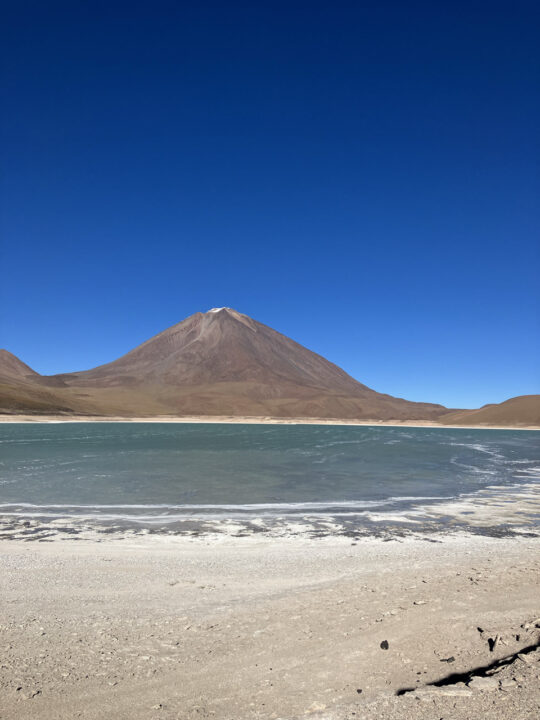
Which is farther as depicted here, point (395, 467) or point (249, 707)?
point (395, 467)

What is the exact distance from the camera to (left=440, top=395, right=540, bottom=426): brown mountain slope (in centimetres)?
13888

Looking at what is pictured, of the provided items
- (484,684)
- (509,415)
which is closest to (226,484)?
(484,684)

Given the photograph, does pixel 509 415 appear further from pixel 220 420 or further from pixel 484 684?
pixel 484 684

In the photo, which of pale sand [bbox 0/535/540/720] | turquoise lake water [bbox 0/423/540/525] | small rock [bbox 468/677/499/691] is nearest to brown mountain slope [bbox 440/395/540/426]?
turquoise lake water [bbox 0/423/540/525]

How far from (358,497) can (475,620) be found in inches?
465

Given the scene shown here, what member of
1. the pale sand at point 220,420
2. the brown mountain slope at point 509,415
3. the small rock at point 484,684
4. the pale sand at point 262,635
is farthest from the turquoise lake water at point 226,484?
the brown mountain slope at point 509,415

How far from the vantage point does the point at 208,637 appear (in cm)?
504

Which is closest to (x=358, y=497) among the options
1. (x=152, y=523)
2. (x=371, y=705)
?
(x=152, y=523)

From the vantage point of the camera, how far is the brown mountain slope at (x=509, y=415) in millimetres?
138875

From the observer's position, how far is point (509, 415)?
145 metres

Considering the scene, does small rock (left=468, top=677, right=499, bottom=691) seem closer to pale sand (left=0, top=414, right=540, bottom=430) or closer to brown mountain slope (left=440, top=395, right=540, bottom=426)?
pale sand (left=0, top=414, right=540, bottom=430)

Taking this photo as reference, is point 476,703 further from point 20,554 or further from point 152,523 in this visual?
point 152,523

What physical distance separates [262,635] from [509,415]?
6174 inches

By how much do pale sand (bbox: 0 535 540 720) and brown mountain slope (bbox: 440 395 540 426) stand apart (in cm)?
14311
